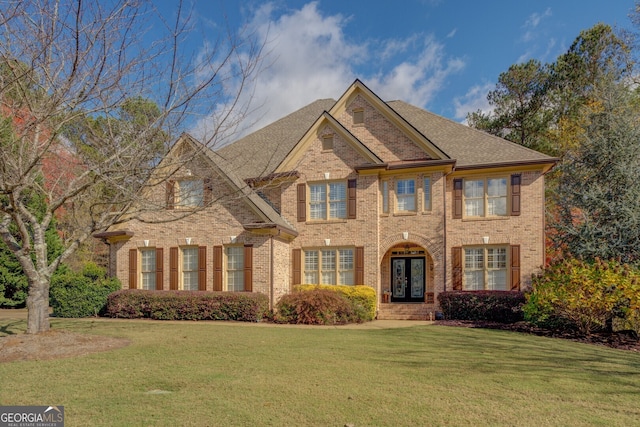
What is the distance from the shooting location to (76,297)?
1563 centimetres

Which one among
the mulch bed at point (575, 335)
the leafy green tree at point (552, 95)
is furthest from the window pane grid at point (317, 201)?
the leafy green tree at point (552, 95)

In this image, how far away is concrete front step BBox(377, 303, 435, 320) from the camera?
53.6 feet

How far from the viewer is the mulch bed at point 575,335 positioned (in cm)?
1048

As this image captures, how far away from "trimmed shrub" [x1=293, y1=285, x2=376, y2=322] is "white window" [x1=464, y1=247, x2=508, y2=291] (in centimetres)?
418

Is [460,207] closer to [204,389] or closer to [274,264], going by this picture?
[274,264]

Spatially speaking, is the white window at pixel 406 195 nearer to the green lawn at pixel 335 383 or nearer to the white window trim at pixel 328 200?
the white window trim at pixel 328 200

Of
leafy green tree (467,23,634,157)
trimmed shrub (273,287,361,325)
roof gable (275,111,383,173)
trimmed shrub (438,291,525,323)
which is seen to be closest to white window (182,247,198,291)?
trimmed shrub (273,287,361,325)

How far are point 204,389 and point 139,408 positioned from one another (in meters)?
1.00

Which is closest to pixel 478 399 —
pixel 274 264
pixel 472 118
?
pixel 274 264

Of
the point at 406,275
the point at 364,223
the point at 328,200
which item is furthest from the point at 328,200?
the point at 406,275

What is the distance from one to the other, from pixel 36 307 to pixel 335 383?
7.14m

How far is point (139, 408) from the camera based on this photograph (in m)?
5.07

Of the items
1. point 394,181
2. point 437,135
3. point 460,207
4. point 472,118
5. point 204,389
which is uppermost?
point 472,118

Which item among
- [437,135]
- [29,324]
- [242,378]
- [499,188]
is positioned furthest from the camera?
[437,135]
